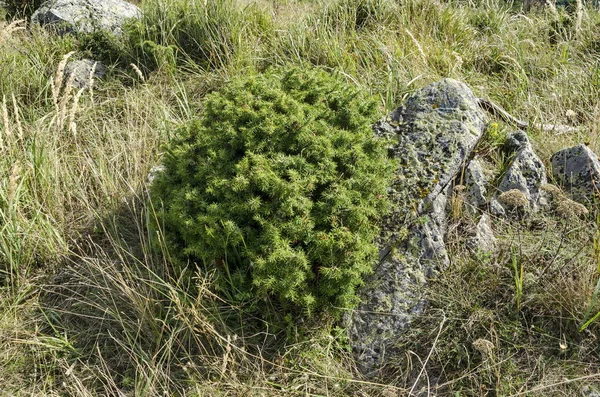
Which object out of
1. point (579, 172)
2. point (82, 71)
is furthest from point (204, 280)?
point (82, 71)

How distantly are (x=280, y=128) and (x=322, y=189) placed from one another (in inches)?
16.0

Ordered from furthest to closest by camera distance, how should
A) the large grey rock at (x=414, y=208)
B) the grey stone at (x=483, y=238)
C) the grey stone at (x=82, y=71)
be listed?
1. the grey stone at (x=82, y=71)
2. the grey stone at (x=483, y=238)
3. the large grey rock at (x=414, y=208)

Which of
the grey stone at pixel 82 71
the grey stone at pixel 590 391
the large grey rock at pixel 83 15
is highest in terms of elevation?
the large grey rock at pixel 83 15

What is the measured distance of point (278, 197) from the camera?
2809 mm

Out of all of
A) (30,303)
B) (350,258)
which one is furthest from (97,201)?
(350,258)

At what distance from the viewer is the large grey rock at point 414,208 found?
9.62ft

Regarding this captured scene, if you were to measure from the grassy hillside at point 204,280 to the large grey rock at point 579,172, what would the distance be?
0.17 m

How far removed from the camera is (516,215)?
11.1ft

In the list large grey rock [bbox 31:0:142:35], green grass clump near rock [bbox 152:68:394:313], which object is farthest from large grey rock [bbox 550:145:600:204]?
large grey rock [bbox 31:0:142:35]

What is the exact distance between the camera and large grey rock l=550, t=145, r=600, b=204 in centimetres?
348

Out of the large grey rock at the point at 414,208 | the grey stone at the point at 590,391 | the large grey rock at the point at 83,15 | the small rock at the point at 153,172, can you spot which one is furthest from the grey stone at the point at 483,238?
the large grey rock at the point at 83,15

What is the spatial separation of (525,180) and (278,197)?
66.3 inches

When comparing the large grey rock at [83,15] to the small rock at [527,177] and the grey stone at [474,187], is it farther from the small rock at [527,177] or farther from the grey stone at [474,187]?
the small rock at [527,177]

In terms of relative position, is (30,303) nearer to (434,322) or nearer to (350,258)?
(350,258)
